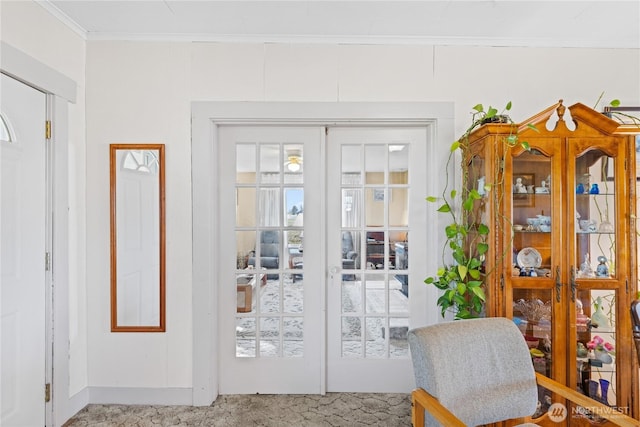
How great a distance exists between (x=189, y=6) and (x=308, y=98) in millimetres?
892

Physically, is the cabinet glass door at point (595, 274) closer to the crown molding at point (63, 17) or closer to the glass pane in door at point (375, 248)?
the glass pane in door at point (375, 248)

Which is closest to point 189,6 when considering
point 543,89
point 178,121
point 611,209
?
point 178,121

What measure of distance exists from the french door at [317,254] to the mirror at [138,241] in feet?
1.39

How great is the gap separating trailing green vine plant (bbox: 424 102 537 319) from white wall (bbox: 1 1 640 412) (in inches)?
13.8

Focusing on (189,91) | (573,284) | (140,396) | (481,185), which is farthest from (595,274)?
(140,396)

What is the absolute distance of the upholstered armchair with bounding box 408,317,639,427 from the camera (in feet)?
4.82

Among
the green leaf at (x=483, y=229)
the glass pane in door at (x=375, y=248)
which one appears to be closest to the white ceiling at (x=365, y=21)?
the glass pane in door at (x=375, y=248)

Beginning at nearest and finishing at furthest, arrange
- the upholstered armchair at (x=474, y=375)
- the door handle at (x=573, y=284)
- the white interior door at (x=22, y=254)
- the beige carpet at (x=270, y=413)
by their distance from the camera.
Answer: the upholstered armchair at (x=474, y=375), the white interior door at (x=22, y=254), the door handle at (x=573, y=284), the beige carpet at (x=270, y=413)

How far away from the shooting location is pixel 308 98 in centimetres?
246

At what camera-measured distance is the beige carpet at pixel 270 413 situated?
2.25 meters

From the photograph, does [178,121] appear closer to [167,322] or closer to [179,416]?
[167,322]

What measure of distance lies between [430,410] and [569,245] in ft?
4.24

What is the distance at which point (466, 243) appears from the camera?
2324 mm

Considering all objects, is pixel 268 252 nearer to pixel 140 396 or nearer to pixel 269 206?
pixel 269 206
